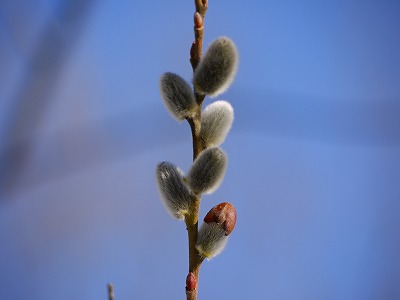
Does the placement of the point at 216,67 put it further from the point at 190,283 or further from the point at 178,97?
the point at 190,283

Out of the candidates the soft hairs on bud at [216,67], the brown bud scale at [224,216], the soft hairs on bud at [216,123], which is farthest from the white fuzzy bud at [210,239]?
the soft hairs on bud at [216,67]

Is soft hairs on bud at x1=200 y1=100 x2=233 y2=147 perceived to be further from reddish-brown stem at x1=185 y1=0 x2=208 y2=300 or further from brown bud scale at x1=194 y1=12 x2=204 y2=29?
brown bud scale at x1=194 y1=12 x2=204 y2=29

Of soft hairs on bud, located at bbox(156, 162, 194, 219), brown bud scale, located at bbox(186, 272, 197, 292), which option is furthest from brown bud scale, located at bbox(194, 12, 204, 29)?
brown bud scale, located at bbox(186, 272, 197, 292)

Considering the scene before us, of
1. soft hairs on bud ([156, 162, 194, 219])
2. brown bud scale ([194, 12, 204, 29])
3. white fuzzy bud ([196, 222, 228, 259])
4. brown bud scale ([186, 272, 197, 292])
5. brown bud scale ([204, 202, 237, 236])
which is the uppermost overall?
brown bud scale ([194, 12, 204, 29])

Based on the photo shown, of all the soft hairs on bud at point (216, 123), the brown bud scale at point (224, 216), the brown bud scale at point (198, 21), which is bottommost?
the brown bud scale at point (224, 216)

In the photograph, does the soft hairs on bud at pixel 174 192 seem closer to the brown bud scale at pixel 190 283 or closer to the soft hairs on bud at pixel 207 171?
the soft hairs on bud at pixel 207 171

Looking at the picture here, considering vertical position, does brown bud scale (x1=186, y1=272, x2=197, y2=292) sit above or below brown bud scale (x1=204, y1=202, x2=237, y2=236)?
below
